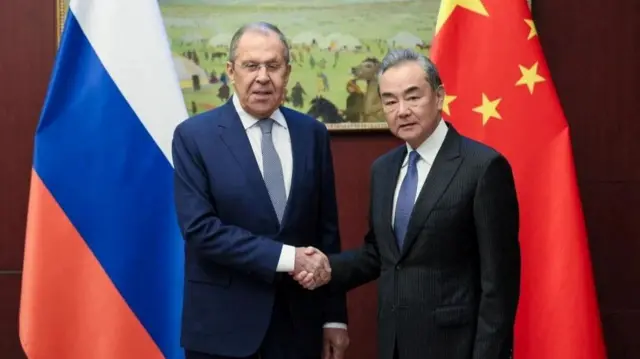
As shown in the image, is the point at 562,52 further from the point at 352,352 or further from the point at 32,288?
the point at 32,288

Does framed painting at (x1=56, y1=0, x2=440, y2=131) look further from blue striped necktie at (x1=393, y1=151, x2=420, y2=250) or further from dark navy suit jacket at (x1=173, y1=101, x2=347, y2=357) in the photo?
blue striped necktie at (x1=393, y1=151, x2=420, y2=250)

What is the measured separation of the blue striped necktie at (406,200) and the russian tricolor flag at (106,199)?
0.89 metres

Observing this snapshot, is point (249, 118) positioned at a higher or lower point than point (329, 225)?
higher

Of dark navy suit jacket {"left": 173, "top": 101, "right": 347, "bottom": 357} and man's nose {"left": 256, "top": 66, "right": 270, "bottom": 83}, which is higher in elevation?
man's nose {"left": 256, "top": 66, "right": 270, "bottom": 83}

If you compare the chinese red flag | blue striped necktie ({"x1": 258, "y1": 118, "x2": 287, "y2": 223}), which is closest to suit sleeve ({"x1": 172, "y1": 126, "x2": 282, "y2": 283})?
blue striped necktie ({"x1": 258, "y1": 118, "x2": 287, "y2": 223})

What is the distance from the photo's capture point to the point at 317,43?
112 inches

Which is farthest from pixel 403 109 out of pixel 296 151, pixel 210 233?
pixel 210 233

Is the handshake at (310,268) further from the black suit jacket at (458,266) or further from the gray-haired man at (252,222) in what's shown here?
the black suit jacket at (458,266)

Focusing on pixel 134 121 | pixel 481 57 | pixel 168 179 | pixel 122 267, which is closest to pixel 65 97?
pixel 134 121

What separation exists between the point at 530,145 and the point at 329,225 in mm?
728

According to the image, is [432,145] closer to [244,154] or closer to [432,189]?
[432,189]

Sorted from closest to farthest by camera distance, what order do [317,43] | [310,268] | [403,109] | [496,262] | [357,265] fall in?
[496,262]
[403,109]
[310,268]
[357,265]
[317,43]

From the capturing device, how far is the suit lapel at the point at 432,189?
1.70m

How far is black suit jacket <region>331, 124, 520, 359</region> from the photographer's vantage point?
164 cm
